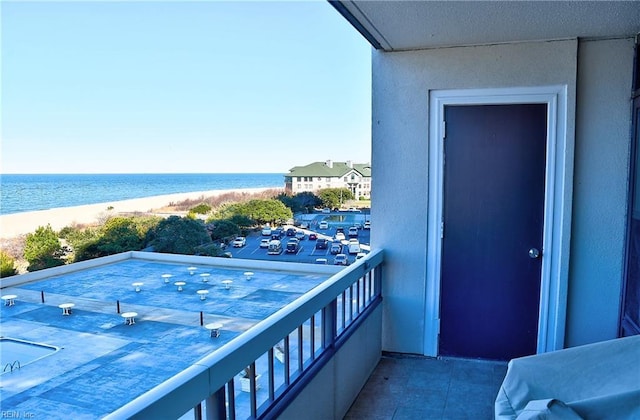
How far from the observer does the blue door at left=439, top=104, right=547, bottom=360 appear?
8.71ft

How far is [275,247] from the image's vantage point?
17.0 metres

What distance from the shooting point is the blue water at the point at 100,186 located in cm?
3106

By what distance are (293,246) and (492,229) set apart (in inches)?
544

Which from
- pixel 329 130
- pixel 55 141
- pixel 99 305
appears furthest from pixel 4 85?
pixel 99 305

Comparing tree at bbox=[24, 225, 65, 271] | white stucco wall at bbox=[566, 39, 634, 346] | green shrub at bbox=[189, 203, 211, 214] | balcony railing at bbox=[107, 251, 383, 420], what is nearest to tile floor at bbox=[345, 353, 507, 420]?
balcony railing at bbox=[107, 251, 383, 420]

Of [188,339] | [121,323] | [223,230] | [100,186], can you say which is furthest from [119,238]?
[100,186]

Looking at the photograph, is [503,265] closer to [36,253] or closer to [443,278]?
[443,278]

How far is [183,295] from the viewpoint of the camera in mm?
14172

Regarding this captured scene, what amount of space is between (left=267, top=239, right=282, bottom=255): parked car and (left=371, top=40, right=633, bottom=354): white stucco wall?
14.0m

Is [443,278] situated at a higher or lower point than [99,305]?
higher

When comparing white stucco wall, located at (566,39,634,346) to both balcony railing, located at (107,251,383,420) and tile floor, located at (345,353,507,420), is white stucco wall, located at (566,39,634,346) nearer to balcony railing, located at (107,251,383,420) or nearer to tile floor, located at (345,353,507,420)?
tile floor, located at (345,353,507,420)

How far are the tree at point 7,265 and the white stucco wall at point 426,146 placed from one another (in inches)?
657

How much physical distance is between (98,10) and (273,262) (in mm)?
25296

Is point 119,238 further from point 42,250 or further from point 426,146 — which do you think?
point 426,146
